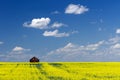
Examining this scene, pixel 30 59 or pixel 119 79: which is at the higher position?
pixel 30 59

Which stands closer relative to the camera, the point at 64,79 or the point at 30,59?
the point at 64,79

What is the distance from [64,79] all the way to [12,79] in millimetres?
4000

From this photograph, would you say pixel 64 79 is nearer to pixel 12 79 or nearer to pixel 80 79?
pixel 80 79

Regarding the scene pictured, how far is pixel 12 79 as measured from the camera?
25875 mm

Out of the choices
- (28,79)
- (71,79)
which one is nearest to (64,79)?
(71,79)

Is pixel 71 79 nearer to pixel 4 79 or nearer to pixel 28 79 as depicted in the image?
pixel 28 79

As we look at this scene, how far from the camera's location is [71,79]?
25047 millimetres

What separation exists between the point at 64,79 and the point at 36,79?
210 cm

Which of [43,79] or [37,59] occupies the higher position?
[37,59]

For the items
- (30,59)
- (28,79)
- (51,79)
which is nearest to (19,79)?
(28,79)

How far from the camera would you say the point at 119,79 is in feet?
81.7

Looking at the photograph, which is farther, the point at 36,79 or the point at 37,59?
the point at 37,59

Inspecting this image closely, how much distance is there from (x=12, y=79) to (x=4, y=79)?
734mm

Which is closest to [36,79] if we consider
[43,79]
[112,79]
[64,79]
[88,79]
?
[43,79]
